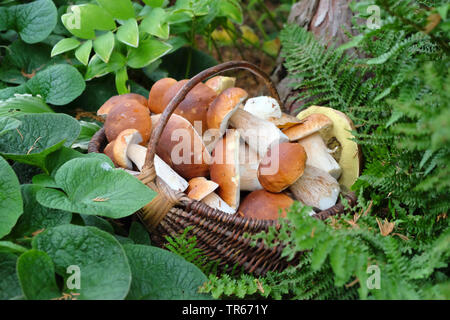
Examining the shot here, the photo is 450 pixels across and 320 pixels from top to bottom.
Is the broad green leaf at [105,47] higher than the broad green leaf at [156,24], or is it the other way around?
the broad green leaf at [156,24]

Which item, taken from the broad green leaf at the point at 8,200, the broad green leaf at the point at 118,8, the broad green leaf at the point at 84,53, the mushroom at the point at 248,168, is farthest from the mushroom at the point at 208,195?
the broad green leaf at the point at 118,8

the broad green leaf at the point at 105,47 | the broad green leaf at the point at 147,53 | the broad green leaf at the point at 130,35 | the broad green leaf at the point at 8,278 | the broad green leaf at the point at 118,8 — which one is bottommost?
the broad green leaf at the point at 8,278

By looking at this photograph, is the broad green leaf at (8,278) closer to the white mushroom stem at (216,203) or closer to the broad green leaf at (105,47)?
the white mushroom stem at (216,203)

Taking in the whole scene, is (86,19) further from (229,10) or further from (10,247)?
(10,247)

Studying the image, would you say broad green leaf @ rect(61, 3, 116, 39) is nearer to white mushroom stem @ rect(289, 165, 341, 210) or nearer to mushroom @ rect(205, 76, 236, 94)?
mushroom @ rect(205, 76, 236, 94)

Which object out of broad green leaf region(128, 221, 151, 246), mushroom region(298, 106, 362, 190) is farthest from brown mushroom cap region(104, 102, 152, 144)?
mushroom region(298, 106, 362, 190)

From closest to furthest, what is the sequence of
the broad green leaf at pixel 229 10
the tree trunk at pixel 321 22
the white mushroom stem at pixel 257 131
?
the white mushroom stem at pixel 257 131 → the tree trunk at pixel 321 22 → the broad green leaf at pixel 229 10
